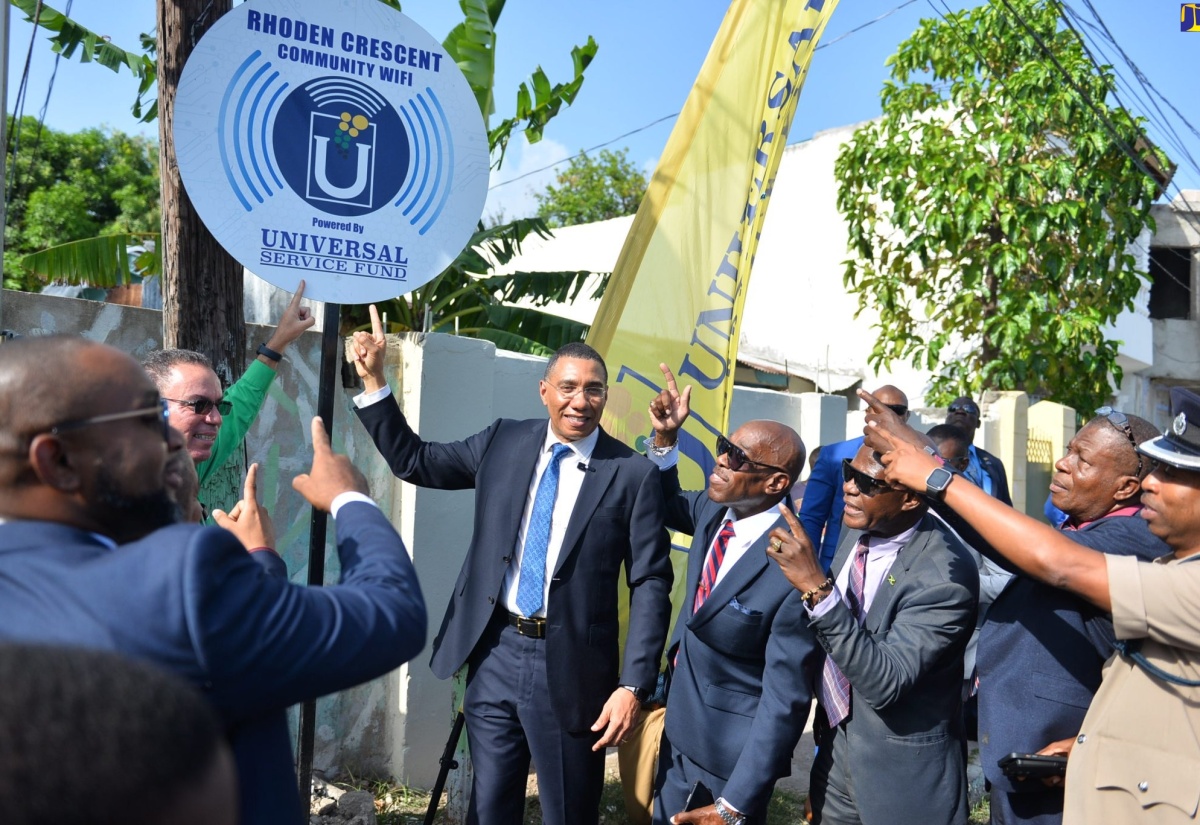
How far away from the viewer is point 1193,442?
101 inches

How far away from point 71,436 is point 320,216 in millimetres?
1825

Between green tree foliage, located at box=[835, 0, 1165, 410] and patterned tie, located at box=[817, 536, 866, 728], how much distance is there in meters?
8.95

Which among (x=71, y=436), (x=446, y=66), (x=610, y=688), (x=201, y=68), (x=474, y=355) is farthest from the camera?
(x=474, y=355)

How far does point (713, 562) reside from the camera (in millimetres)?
3662

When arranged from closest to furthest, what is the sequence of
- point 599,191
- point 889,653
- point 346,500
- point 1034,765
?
point 346,500
point 1034,765
point 889,653
point 599,191

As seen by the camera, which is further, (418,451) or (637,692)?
(418,451)

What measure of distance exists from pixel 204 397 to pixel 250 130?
80cm

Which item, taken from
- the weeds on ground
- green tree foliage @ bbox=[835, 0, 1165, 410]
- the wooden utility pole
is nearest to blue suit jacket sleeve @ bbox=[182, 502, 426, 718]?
the wooden utility pole

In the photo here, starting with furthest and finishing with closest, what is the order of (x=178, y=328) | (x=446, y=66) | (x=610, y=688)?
(x=178, y=328), (x=610, y=688), (x=446, y=66)

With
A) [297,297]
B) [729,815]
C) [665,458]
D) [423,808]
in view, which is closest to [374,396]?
[297,297]

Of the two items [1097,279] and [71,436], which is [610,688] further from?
[1097,279]

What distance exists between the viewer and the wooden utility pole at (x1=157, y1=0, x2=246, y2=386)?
396 centimetres

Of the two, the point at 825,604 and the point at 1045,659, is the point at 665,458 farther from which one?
the point at 1045,659

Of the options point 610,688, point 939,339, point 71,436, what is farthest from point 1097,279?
point 71,436
